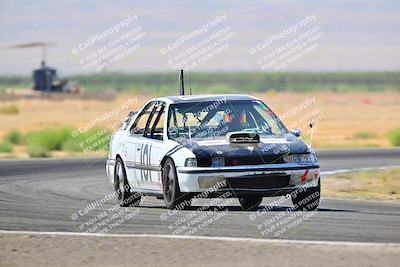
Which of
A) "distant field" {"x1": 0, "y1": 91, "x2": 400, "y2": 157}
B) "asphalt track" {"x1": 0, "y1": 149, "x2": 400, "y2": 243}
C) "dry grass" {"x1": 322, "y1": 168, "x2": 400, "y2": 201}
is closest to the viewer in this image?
"asphalt track" {"x1": 0, "y1": 149, "x2": 400, "y2": 243}

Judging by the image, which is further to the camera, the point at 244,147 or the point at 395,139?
the point at 395,139

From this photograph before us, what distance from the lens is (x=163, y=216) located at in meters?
16.4

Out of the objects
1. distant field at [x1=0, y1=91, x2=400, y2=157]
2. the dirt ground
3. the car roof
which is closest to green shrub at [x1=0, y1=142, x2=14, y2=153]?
distant field at [x1=0, y1=91, x2=400, y2=157]

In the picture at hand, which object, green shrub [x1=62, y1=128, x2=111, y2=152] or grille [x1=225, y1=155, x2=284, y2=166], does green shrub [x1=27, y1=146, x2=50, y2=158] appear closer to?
green shrub [x1=62, y1=128, x2=111, y2=152]

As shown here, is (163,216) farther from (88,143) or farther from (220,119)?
(88,143)

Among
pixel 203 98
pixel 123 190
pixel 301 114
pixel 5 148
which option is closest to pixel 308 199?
pixel 203 98

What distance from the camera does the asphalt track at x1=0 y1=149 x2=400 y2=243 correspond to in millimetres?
14281

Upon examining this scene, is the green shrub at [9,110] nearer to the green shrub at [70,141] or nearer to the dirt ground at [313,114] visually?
the dirt ground at [313,114]

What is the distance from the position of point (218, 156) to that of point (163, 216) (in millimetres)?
1042

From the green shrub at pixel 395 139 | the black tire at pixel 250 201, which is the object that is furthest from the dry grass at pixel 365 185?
the green shrub at pixel 395 139

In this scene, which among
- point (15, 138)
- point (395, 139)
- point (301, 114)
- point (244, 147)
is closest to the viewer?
point (244, 147)

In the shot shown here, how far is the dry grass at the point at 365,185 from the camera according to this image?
21.4 metres

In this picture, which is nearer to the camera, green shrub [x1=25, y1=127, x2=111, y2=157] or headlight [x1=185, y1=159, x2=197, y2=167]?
headlight [x1=185, y1=159, x2=197, y2=167]

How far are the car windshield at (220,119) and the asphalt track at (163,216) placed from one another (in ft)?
3.44
